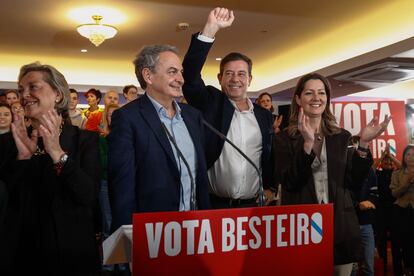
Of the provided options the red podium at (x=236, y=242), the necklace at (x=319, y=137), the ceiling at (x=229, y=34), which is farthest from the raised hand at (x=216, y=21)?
the ceiling at (x=229, y=34)

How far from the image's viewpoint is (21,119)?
1651 mm

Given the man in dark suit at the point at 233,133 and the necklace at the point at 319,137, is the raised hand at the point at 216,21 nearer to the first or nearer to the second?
the man in dark suit at the point at 233,133

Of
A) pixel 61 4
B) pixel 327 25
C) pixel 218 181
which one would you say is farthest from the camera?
pixel 327 25

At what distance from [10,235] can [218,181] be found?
0.97 metres

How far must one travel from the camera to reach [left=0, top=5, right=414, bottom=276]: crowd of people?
1.55 m

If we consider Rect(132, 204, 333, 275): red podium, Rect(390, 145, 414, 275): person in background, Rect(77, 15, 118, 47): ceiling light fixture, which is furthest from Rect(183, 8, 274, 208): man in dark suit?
Rect(77, 15, 118, 47): ceiling light fixture

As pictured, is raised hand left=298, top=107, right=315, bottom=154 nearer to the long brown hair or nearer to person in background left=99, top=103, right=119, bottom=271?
the long brown hair

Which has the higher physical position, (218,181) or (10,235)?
(218,181)

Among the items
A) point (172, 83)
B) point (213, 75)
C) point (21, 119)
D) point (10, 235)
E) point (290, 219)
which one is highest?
point (213, 75)

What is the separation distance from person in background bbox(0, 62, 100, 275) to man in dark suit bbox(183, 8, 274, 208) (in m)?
0.67

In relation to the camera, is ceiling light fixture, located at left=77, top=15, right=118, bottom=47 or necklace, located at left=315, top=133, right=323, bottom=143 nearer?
necklace, located at left=315, top=133, right=323, bottom=143

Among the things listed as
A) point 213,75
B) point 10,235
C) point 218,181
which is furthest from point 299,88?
point 213,75

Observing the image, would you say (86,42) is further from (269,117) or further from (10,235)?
(10,235)

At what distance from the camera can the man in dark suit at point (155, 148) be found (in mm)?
1646
